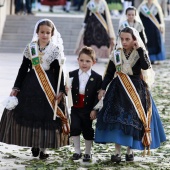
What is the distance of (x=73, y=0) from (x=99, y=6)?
1550 centimetres

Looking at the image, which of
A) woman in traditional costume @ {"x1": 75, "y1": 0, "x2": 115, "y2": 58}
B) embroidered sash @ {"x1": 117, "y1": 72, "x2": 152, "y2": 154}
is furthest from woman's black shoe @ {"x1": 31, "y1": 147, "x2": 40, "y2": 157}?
woman in traditional costume @ {"x1": 75, "y1": 0, "x2": 115, "y2": 58}

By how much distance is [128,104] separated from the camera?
7930 millimetres

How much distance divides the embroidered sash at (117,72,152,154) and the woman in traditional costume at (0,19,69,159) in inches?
23.6

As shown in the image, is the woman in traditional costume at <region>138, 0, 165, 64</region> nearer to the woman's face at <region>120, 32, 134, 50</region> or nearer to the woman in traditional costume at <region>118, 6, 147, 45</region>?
the woman in traditional costume at <region>118, 6, 147, 45</region>

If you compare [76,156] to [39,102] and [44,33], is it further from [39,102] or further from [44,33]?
[44,33]

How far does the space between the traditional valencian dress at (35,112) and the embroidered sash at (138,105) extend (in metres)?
0.60

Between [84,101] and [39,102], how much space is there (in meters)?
0.43

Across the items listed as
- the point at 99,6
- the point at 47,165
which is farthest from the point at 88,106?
the point at 99,6

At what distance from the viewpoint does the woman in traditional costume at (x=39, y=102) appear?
7910mm

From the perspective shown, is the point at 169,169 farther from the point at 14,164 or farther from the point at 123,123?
the point at 14,164

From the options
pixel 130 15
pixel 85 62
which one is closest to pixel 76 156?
pixel 85 62

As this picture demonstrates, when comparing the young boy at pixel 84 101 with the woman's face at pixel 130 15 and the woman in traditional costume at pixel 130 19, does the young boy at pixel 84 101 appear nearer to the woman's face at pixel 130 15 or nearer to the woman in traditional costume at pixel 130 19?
the woman in traditional costume at pixel 130 19

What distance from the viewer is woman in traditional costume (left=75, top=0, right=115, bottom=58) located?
18047mm

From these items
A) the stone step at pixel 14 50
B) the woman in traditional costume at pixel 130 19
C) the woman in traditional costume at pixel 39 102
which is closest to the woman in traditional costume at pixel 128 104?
the woman in traditional costume at pixel 39 102
